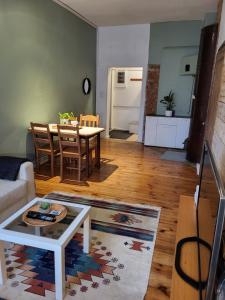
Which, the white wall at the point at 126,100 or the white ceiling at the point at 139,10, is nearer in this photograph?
the white ceiling at the point at 139,10

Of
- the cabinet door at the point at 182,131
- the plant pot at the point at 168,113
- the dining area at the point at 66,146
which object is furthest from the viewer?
the plant pot at the point at 168,113

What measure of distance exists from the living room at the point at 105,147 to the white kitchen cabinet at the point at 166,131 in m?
0.02

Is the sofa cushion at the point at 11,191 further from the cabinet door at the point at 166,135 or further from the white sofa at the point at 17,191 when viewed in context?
Result: the cabinet door at the point at 166,135

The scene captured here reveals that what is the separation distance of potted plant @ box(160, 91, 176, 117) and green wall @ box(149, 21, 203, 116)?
9 cm

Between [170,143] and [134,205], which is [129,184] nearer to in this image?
[134,205]

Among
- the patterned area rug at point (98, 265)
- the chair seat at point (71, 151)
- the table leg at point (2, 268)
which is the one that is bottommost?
the patterned area rug at point (98, 265)

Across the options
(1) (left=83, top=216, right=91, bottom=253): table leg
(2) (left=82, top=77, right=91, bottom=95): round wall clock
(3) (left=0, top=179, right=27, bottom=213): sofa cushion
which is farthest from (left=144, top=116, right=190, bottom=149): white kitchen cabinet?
(1) (left=83, top=216, right=91, bottom=253): table leg

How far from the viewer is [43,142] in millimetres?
3564

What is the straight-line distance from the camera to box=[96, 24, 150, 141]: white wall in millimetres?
5512

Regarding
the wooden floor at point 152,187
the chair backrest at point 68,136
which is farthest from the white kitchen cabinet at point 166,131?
the chair backrest at point 68,136

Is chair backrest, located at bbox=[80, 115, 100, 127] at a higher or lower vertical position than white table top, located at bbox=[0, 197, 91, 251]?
higher

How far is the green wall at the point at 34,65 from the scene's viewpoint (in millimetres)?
3158

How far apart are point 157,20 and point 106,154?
10.6 ft

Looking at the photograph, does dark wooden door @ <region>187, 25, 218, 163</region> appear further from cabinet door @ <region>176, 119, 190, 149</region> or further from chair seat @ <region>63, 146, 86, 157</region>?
chair seat @ <region>63, 146, 86, 157</region>
